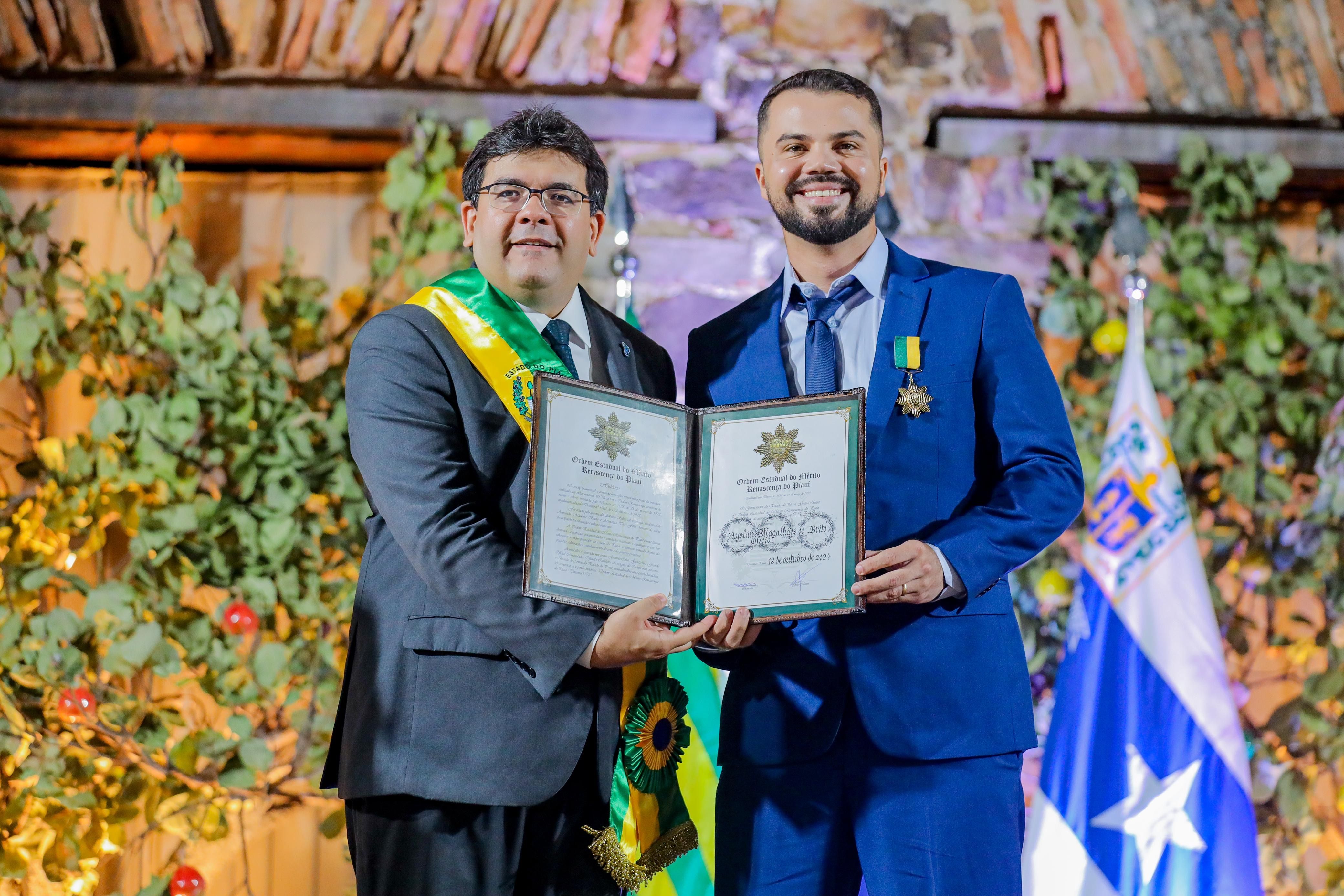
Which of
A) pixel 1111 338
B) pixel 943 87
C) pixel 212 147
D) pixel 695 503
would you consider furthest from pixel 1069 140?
pixel 212 147

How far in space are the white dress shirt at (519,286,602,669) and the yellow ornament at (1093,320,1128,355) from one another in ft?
4.91

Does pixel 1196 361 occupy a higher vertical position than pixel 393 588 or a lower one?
higher

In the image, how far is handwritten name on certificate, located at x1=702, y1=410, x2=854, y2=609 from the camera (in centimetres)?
158

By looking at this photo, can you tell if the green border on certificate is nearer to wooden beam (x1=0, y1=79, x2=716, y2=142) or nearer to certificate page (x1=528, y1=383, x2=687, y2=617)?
certificate page (x1=528, y1=383, x2=687, y2=617)

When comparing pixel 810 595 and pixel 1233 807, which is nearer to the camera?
pixel 810 595

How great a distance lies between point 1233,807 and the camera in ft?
8.07

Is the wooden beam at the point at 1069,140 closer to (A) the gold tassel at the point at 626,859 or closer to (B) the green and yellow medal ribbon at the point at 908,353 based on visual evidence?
(B) the green and yellow medal ribbon at the point at 908,353

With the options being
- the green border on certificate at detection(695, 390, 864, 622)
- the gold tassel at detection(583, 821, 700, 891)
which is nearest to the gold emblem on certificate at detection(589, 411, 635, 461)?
the green border on certificate at detection(695, 390, 864, 622)

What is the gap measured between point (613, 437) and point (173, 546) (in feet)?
4.90

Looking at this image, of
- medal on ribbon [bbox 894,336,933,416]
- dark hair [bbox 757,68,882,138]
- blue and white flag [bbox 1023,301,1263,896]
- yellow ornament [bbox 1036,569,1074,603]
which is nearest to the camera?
medal on ribbon [bbox 894,336,933,416]

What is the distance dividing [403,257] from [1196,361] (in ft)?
6.13

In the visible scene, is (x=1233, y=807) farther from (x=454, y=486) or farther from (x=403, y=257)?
(x=403, y=257)

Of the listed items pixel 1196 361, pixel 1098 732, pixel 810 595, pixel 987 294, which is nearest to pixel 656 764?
pixel 810 595

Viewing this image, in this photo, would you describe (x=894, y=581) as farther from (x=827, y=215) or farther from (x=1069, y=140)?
(x=1069, y=140)
